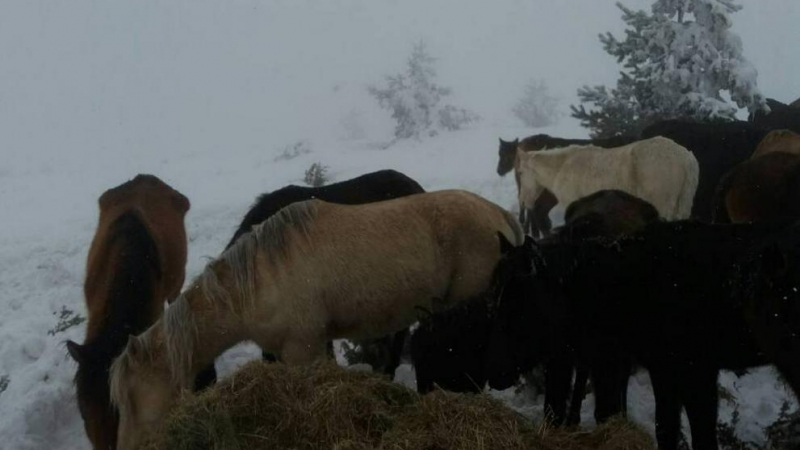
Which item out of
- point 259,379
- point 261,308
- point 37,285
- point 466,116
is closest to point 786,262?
point 259,379

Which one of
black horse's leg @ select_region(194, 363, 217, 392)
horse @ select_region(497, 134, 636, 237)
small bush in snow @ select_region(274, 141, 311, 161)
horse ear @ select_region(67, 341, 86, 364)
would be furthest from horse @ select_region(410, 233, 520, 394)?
small bush in snow @ select_region(274, 141, 311, 161)

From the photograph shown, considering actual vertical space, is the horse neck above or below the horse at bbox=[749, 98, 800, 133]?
below

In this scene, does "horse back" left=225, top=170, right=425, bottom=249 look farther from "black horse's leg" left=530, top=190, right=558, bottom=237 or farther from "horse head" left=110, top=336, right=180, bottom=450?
"black horse's leg" left=530, top=190, right=558, bottom=237

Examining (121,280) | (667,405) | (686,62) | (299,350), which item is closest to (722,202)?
(667,405)

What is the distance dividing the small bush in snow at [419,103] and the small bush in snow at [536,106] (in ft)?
24.7

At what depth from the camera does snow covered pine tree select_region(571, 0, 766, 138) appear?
38.8ft

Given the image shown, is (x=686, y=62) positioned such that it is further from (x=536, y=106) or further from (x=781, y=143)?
(x=536, y=106)

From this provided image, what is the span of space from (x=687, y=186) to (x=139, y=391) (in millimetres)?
6363

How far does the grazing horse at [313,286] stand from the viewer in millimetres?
4285

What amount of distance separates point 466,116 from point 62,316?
2949cm

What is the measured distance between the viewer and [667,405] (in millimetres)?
3930

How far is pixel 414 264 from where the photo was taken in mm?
4973

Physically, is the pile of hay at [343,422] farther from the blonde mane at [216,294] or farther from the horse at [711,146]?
the horse at [711,146]

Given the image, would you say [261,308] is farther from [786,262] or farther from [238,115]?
[238,115]
